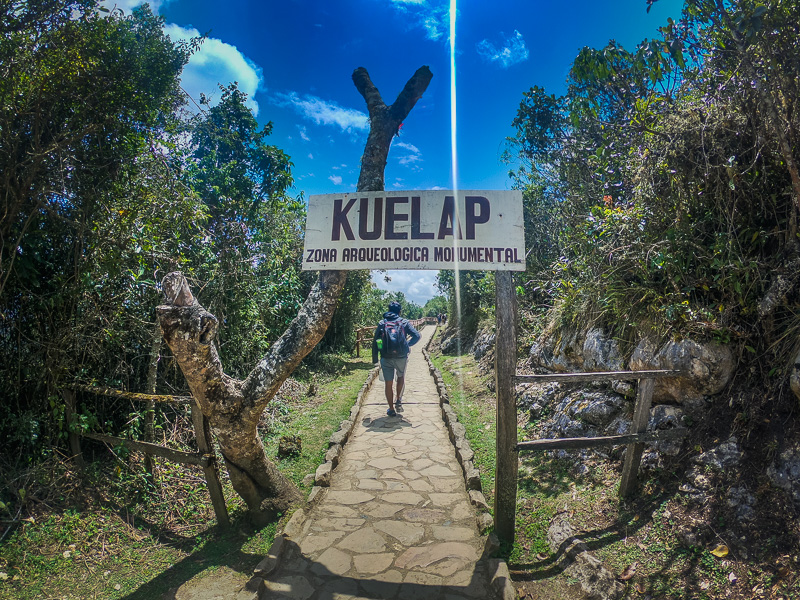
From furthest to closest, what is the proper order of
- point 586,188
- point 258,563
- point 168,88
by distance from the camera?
point 586,188 → point 168,88 → point 258,563

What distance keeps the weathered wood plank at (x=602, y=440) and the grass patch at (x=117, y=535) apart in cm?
256

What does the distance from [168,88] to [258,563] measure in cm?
593

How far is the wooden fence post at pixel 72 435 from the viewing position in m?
4.23

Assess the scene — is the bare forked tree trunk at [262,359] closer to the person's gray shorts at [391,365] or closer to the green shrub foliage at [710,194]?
the green shrub foliage at [710,194]

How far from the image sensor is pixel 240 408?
3689mm

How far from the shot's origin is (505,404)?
3529 millimetres

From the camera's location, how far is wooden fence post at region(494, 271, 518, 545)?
137 inches

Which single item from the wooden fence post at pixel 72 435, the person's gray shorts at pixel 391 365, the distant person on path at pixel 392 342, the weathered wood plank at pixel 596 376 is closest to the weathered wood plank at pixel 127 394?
the wooden fence post at pixel 72 435

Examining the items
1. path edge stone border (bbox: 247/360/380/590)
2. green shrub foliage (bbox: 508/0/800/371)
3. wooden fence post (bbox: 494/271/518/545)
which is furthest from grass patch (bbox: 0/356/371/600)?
green shrub foliage (bbox: 508/0/800/371)

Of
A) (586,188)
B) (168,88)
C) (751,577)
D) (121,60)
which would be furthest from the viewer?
(586,188)

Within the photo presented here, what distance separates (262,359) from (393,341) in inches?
142

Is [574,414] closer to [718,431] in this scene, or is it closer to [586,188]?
[718,431]

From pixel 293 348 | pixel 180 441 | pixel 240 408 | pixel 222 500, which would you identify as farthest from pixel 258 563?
pixel 180 441

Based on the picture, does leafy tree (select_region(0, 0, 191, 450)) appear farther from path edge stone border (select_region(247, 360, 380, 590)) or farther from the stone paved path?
the stone paved path
